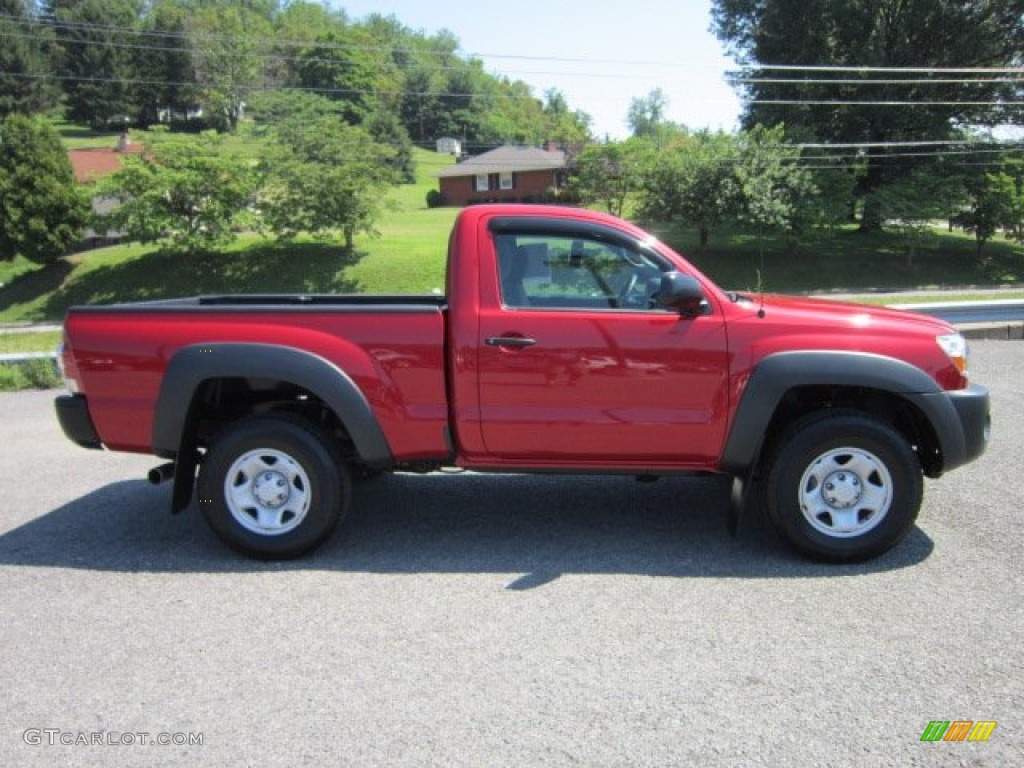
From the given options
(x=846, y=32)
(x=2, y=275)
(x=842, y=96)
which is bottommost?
(x=2, y=275)

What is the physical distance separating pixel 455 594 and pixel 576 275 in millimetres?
1815

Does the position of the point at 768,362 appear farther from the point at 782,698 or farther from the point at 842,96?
the point at 842,96

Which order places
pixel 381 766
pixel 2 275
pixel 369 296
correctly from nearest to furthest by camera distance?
pixel 381 766
pixel 369 296
pixel 2 275

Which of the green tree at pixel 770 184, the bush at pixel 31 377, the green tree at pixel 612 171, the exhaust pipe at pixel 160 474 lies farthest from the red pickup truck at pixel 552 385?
the green tree at pixel 612 171

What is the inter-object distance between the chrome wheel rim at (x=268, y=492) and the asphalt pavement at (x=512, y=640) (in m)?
0.26

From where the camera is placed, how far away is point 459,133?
116500 millimetres

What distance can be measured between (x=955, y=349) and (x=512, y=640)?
2845 mm

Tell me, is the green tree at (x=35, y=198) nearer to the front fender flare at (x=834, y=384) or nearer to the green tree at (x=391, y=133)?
the front fender flare at (x=834, y=384)

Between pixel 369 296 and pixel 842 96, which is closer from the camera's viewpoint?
pixel 369 296

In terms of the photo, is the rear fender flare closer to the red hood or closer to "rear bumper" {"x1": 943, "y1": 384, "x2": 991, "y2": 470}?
the red hood

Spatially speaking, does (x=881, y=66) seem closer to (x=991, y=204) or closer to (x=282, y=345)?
(x=991, y=204)

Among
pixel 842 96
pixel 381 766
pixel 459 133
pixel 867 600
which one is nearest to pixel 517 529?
pixel 867 600

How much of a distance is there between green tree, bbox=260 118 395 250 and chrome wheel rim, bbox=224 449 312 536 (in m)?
27.0

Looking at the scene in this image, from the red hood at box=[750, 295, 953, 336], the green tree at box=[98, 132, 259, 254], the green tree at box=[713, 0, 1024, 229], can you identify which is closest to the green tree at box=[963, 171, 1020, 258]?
the green tree at box=[713, 0, 1024, 229]
